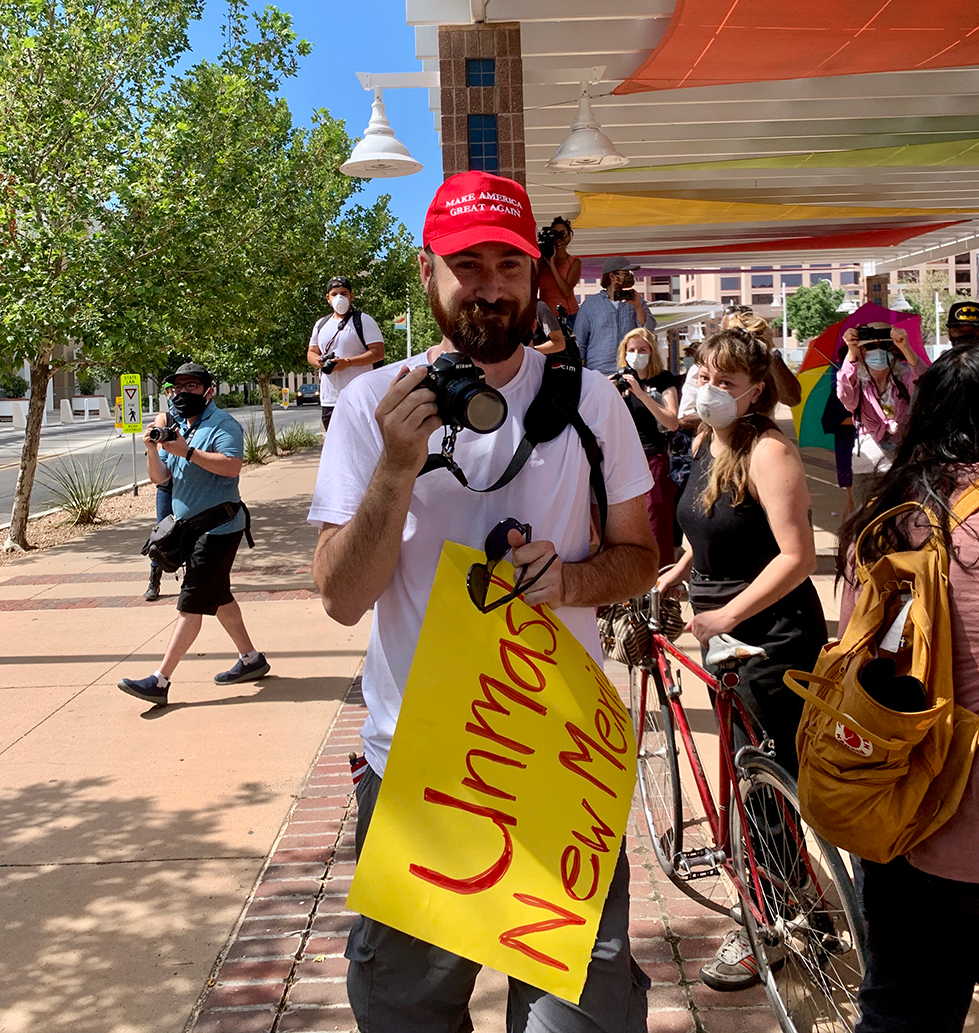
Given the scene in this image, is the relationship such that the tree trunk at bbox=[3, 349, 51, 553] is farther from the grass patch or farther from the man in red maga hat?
the man in red maga hat

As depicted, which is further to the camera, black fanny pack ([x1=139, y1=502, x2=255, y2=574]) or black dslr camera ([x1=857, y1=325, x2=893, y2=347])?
black dslr camera ([x1=857, y1=325, x2=893, y2=347])

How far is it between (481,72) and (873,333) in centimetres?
374

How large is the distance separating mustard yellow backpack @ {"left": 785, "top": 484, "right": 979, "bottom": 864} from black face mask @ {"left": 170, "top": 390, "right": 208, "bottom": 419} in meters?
4.88

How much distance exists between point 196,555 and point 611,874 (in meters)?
4.58

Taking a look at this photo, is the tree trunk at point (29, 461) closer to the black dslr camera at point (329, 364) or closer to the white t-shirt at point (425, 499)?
the black dslr camera at point (329, 364)

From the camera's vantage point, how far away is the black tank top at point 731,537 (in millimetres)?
3408

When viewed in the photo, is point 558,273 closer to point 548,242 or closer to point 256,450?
point 548,242

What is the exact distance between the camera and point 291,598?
350 inches

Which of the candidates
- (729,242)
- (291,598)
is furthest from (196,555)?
(729,242)

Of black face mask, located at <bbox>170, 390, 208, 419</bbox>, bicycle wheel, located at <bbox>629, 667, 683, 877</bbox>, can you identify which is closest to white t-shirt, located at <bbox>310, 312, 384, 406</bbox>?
black face mask, located at <bbox>170, 390, 208, 419</bbox>

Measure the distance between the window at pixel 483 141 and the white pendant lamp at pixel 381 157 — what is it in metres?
0.77

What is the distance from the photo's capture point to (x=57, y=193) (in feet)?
36.2

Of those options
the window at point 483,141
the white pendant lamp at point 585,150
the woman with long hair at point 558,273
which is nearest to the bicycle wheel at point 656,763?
the woman with long hair at point 558,273

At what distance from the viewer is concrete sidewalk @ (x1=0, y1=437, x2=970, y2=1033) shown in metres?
3.23
